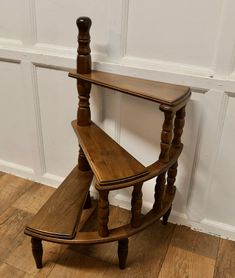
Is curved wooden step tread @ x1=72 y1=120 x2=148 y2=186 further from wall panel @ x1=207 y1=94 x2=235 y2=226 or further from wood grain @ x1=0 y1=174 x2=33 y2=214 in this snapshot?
wood grain @ x1=0 y1=174 x2=33 y2=214

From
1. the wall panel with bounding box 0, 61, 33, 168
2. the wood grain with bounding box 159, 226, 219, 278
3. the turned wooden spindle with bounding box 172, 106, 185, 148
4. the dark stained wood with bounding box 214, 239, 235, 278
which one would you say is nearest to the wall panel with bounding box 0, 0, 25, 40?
the wall panel with bounding box 0, 61, 33, 168

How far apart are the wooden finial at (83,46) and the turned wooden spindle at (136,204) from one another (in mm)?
531

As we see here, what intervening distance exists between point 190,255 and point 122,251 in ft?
1.12

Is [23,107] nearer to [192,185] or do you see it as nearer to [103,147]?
[103,147]

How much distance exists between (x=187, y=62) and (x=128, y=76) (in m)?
0.25

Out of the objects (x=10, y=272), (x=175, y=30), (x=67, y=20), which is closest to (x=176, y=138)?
(x=175, y=30)

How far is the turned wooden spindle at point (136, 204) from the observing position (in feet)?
3.71

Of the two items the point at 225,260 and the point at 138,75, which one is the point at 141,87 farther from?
the point at 225,260

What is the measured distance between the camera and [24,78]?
1.58 m

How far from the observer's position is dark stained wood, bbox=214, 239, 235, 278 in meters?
1.30

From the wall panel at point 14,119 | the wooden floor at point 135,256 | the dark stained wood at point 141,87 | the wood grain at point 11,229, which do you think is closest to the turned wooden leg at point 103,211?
the wooden floor at point 135,256

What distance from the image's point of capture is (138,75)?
4.31 ft

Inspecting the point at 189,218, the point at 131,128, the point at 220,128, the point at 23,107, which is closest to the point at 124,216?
the point at 189,218

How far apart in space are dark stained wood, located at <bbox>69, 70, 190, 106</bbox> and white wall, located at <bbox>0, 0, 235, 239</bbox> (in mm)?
55
